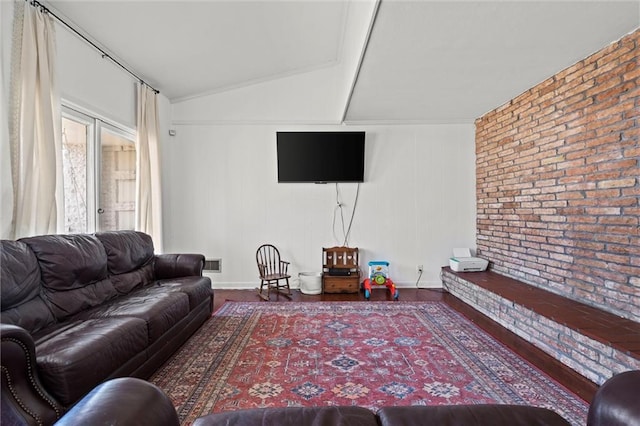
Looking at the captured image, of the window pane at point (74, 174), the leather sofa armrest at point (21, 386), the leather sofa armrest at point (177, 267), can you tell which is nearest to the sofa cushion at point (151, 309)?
the leather sofa armrest at point (177, 267)

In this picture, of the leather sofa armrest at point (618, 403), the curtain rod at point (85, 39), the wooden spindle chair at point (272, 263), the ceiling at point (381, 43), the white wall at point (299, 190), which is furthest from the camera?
the white wall at point (299, 190)

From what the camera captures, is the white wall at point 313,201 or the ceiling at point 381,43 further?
the white wall at point 313,201

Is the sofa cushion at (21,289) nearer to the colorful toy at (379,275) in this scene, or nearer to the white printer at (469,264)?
the colorful toy at (379,275)

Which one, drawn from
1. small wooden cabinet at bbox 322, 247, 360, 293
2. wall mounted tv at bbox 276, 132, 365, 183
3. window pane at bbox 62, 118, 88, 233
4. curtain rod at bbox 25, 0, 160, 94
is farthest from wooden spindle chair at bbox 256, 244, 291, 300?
curtain rod at bbox 25, 0, 160, 94

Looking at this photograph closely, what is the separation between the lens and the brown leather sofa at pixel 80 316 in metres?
1.40

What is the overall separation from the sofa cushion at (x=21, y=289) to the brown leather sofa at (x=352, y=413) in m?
1.36

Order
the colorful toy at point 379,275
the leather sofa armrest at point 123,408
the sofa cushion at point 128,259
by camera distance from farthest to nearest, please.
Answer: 1. the colorful toy at point 379,275
2. the sofa cushion at point 128,259
3. the leather sofa armrest at point 123,408

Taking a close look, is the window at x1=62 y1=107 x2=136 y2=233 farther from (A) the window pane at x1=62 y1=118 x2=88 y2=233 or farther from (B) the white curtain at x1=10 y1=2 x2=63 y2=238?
(B) the white curtain at x1=10 y1=2 x2=63 y2=238

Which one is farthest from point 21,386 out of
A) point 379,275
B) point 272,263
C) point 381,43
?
point 379,275

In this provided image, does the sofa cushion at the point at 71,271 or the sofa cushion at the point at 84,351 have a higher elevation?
the sofa cushion at the point at 71,271

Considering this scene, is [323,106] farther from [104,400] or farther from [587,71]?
[104,400]

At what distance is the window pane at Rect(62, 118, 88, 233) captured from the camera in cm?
308

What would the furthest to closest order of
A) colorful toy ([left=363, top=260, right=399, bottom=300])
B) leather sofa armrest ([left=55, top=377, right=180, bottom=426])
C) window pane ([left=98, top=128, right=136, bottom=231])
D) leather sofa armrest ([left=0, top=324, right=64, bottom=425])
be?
colorful toy ([left=363, top=260, right=399, bottom=300]) < window pane ([left=98, top=128, right=136, bottom=231]) < leather sofa armrest ([left=0, top=324, right=64, bottom=425]) < leather sofa armrest ([left=55, top=377, right=180, bottom=426])

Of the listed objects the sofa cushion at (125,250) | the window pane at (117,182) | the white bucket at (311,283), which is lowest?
the white bucket at (311,283)
